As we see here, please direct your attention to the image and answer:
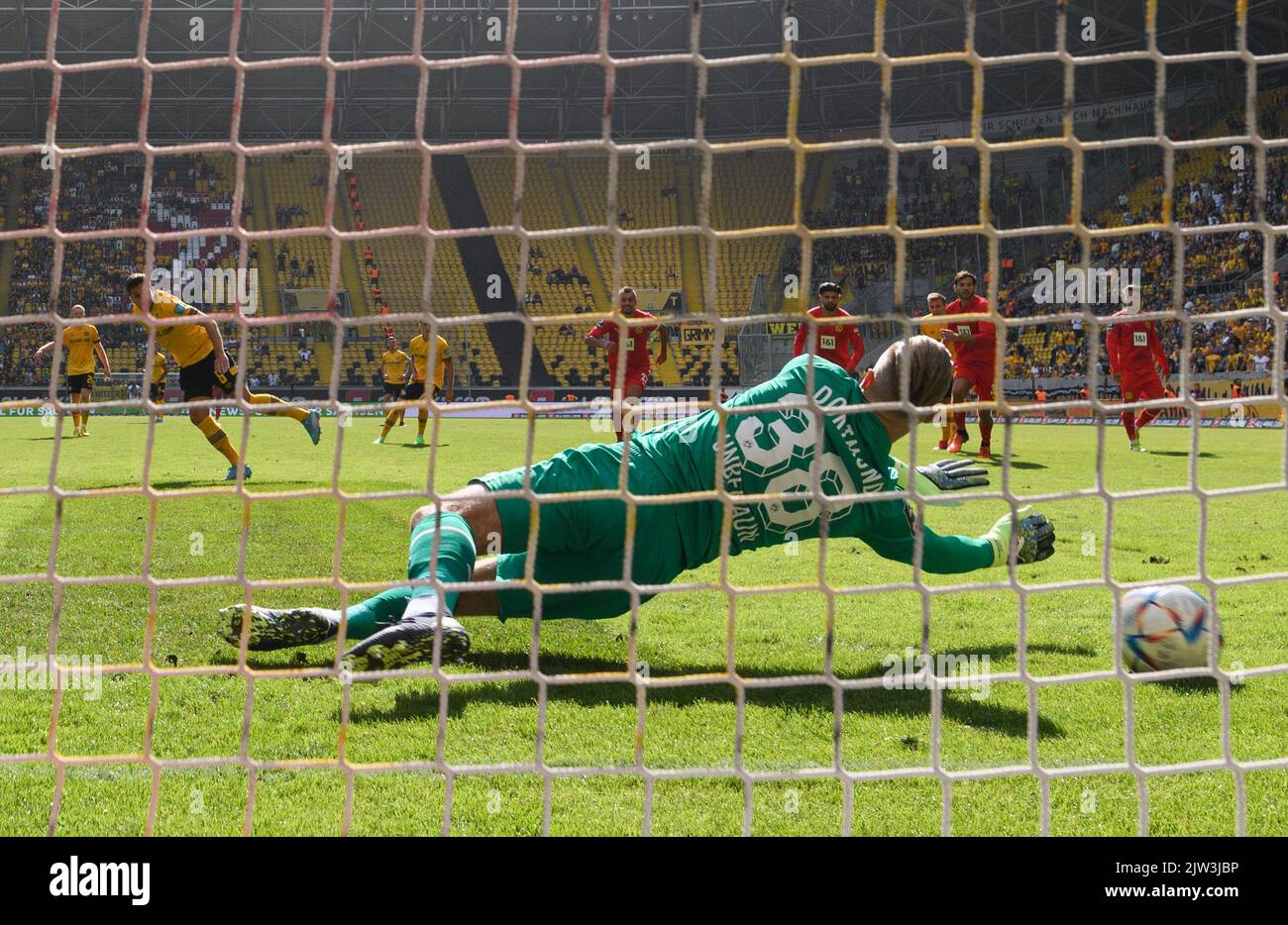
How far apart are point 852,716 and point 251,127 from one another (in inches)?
1295

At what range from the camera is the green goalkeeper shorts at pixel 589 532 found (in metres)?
3.82

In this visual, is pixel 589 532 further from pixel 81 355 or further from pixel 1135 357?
pixel 81 355

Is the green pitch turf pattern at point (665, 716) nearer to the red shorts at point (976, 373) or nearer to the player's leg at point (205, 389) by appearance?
the player's leg at point (205, 389)

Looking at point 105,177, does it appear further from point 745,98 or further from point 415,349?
point 415,349

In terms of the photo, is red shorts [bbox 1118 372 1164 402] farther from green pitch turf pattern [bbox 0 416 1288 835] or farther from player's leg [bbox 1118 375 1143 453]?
green pitch turf pattern [bbox 0 416 1288 835]

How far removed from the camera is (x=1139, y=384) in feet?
39.2

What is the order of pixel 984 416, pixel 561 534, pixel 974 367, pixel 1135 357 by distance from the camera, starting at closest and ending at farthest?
pixel 561 534
pixel 984 416
pixel 974 367
pixel 1135 357

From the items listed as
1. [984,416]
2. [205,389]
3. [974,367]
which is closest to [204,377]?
[205,389]

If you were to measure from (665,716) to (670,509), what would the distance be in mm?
744

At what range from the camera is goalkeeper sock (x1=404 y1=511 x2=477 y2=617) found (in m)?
3.41

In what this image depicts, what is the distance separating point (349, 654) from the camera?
3.15m

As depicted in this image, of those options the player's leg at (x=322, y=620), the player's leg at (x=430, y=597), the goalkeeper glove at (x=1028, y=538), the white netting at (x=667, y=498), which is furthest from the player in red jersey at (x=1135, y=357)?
the player's leg at (x=430, y=597)

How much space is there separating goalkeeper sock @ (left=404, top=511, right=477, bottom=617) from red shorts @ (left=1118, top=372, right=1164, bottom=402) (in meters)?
9.93

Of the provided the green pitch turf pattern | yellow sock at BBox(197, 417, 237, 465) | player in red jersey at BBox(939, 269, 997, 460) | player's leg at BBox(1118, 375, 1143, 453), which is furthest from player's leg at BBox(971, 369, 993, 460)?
yellow sock at BBox(197, 417, 237, 465)
